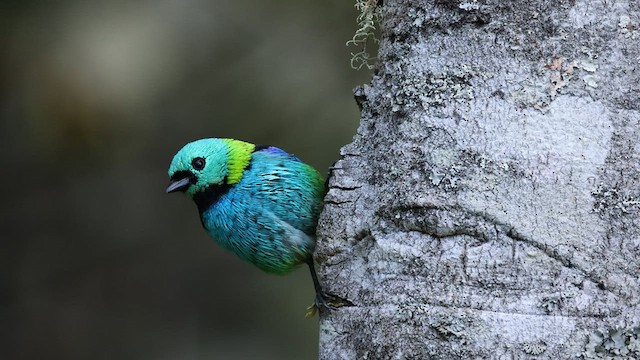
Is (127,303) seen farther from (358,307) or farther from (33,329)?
(358,307)

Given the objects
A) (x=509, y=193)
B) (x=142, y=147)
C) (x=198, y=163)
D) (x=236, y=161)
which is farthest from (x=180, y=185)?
(x=142, y=147)

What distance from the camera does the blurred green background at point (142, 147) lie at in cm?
595

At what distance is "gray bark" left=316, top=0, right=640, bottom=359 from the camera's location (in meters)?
2.39

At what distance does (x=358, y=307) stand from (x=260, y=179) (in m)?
1.00

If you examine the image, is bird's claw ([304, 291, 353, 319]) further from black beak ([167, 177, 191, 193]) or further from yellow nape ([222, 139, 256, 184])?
black beak ([167, 177, 191, 193])

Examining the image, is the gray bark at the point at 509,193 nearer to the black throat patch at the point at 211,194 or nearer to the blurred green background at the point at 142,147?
the black throat patch at the point at 211,194

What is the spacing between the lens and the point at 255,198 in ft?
11.5

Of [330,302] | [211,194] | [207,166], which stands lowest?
[330,302]

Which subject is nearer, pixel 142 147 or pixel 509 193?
pixel 509 193

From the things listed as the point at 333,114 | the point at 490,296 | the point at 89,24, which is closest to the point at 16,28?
the point at 89,24

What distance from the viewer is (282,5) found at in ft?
20.6

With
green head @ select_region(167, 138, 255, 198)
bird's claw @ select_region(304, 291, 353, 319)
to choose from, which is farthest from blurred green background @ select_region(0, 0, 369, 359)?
bird's claw @ select_region(304, 291, 353, 319)

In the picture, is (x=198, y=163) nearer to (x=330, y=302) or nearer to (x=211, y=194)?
(x=211, y=194)

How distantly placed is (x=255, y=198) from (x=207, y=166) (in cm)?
26
